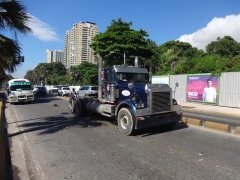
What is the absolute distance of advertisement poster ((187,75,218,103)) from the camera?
17.9 m

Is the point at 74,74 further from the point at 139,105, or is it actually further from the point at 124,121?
the point at 139,105

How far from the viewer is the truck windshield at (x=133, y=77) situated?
8367 mm

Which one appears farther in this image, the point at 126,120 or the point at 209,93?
the point at 209,93

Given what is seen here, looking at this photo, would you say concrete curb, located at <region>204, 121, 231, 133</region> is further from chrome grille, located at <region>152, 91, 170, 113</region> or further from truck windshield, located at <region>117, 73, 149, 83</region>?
truck windshield, located at <region>117, 73, 149, 83</region>

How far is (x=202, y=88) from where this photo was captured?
18859 mm

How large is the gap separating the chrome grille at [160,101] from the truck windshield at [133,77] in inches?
65.4

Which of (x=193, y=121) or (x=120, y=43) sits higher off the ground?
(x=120, y=43)

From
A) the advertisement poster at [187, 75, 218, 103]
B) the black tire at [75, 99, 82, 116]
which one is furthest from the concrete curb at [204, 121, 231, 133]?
the advertisement poster at [187, 75, 218, 103]

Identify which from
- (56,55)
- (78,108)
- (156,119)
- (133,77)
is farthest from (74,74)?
(56,55)

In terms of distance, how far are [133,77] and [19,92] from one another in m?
14.1

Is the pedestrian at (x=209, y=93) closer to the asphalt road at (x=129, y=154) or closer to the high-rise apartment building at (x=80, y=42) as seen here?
the asphalt road at (x=129, y=154)

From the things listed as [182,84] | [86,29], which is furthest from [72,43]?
[182,84]

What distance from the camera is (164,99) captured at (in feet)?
24.0

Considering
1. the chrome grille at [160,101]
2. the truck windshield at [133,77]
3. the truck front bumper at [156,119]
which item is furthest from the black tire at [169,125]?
the truck windshield at [133,77]
